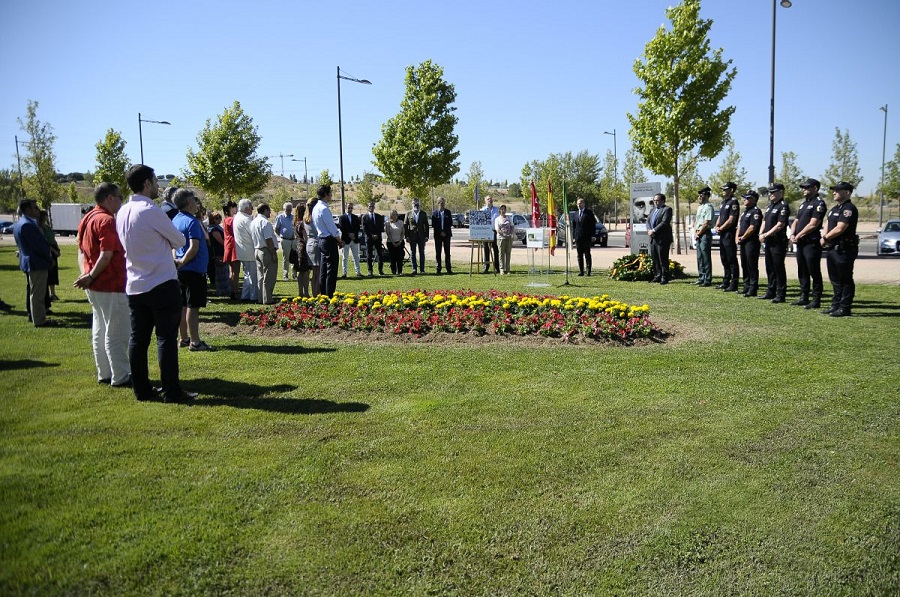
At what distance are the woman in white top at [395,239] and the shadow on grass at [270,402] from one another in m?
12.8

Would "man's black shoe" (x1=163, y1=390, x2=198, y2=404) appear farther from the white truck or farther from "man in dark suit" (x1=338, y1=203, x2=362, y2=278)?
the white truck

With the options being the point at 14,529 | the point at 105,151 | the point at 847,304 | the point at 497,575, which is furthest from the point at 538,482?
the point at 105,151

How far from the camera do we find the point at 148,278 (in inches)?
233

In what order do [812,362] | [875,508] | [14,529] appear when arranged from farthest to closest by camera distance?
[812,362] < [875,508] < [14,529]

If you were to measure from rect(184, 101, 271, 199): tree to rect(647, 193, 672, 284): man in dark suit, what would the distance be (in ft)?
107

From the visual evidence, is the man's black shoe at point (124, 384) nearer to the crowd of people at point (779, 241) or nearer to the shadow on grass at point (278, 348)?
the shadow on grass at point (278, 348)

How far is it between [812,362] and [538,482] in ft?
15.7

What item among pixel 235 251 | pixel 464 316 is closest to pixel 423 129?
pixel 235 251

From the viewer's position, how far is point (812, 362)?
7449 mm

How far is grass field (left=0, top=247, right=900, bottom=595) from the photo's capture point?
11.0ft

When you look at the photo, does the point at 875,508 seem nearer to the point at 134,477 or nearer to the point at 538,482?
the point at 538,482

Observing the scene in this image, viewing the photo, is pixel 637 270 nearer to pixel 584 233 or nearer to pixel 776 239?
pixel 584 233

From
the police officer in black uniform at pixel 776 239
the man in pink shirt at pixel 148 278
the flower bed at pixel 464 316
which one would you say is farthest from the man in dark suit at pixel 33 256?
the police officer in black uniform at pixel 776 239

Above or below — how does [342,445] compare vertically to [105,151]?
below
